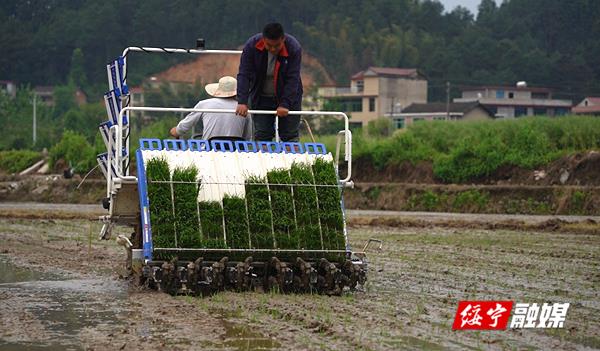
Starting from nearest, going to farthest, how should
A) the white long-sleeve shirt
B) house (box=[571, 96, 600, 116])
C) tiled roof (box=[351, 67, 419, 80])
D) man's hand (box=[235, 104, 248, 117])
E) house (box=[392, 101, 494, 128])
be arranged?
man's hand (box=[235, 104, 248, 117]) < the white long-sleeve shirt < house (box=[392, 101, 494, 128]) < house (box=[571, 96, 600, 116]) < tiled roof (box=[351, 67, 419, 80])

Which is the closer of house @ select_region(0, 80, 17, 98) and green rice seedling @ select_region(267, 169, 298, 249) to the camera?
green rice seedling @ select_region(267, 169, 298, 249)

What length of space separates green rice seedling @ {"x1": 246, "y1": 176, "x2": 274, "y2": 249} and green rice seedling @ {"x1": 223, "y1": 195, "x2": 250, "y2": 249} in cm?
6

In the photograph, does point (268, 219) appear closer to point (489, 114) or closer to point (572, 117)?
point (572, 117)

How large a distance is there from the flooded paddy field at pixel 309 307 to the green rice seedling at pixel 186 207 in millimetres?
622

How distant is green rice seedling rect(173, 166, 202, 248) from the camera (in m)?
10.7

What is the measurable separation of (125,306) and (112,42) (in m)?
110

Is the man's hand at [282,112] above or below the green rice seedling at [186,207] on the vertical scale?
above

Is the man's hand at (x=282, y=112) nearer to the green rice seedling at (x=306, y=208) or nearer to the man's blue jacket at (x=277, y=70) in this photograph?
the man's blue jacket at (x=277, y=70)

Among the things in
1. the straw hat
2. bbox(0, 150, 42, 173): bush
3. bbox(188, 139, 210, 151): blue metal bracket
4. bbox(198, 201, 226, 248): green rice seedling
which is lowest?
bbox(0, 150, 42, 173): bush

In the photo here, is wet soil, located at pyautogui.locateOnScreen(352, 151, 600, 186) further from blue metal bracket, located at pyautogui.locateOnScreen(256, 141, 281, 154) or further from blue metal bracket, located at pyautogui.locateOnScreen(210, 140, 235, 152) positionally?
blue metal bracket, located at pyautogui.locateOnScreen(210, 140, 235, 152)

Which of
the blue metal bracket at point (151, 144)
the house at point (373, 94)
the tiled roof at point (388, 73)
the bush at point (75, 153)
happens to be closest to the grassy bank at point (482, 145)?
the bush at point (75, 153)

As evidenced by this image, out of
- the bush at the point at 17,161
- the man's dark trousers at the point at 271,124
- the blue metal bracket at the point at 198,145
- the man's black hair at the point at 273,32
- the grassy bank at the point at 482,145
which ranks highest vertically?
the man's black hair at the point at 273,32

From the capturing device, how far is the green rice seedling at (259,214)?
430 inches

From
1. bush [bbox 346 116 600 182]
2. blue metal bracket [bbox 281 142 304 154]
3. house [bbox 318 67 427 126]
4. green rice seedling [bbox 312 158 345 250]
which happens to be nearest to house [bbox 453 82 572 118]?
house [bbox 318 67 427 126]
